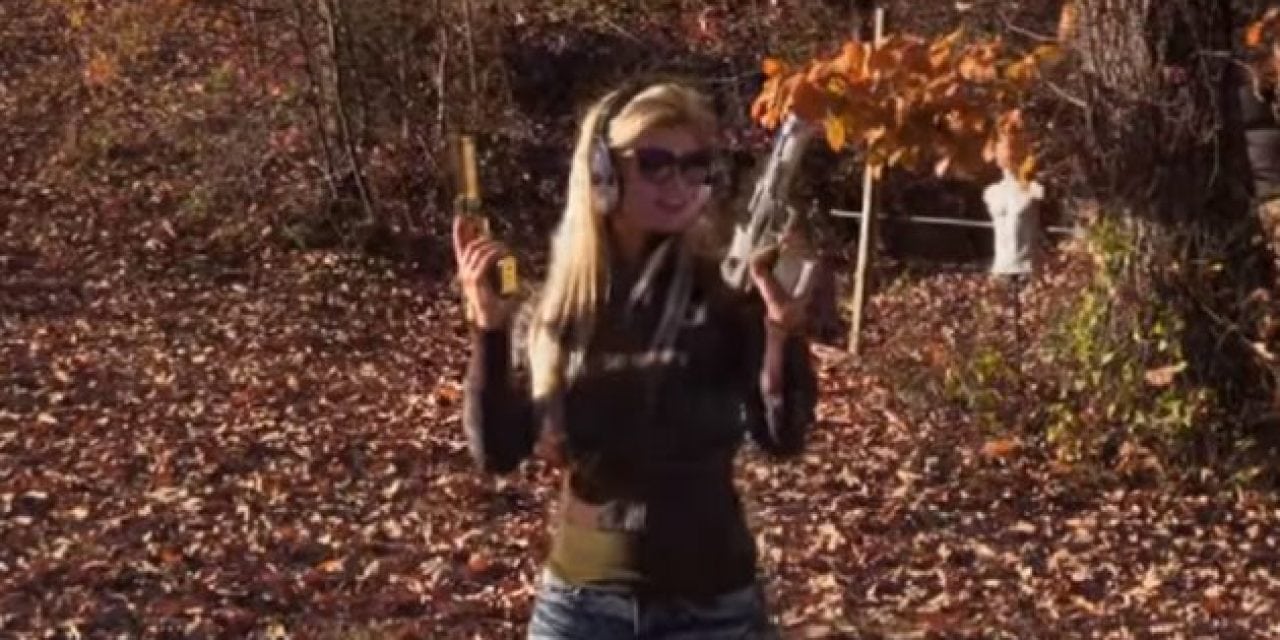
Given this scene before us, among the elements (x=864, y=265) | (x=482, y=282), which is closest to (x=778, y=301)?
(x=482, y=282)

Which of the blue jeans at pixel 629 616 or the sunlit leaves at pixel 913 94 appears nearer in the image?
the blue jeans at pixel 629 616

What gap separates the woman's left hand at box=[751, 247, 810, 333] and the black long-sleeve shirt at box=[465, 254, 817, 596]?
0.03 m

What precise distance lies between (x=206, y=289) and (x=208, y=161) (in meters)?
2.19

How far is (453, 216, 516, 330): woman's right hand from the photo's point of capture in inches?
138

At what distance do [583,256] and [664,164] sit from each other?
20cm

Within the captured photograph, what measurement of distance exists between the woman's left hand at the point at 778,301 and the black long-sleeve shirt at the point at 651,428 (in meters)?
0.03

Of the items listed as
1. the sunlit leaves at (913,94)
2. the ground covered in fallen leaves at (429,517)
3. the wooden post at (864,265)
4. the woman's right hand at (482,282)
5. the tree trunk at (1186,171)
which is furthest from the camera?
the wooden post at (864,265)

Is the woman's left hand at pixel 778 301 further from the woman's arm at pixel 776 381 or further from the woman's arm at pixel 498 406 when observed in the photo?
the woman's arm at pixel 498 406

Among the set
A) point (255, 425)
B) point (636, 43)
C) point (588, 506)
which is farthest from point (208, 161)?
point (588, 506)

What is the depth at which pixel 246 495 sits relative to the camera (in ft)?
29.2

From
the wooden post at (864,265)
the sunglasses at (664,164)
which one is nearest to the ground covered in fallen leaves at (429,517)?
the wooden post at (864,265)

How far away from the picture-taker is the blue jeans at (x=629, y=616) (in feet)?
11.6

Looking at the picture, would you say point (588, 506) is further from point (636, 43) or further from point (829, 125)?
point (636, 43)

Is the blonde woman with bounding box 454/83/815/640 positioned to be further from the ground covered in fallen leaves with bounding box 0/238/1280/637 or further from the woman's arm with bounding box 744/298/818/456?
the ground covered in fallen leaves with bounding box 0/238/1280/637
